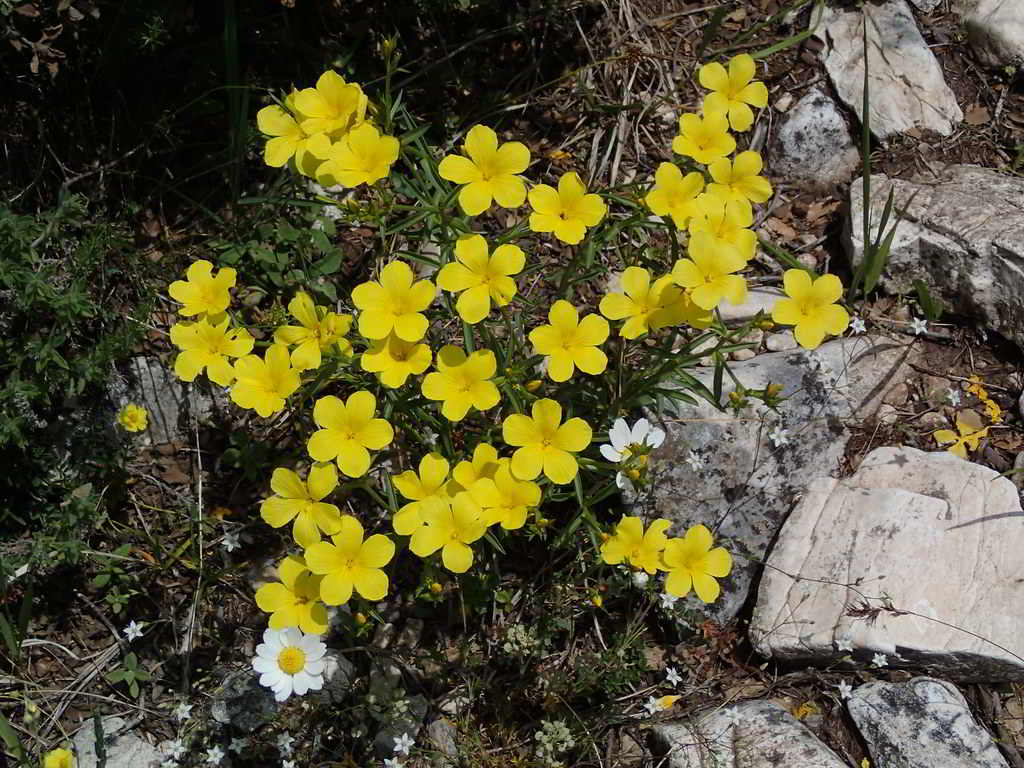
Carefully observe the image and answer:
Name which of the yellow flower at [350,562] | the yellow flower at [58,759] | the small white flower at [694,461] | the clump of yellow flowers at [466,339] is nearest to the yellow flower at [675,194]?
the clump of yellow flowers at [466,339]

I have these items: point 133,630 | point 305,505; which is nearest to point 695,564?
point 305,505

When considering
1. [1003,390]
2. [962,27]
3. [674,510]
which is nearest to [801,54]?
[962,27]

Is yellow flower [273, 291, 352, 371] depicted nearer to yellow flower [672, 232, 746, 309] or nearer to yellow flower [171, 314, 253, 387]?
yellow flower [171, 314, 253, 387]

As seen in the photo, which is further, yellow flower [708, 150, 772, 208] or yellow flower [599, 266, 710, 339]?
yellow flower [708, 150, 772, 208]

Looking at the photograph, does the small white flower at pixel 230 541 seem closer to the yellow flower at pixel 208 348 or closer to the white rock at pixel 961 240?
the yellow flower at pixel 208 348

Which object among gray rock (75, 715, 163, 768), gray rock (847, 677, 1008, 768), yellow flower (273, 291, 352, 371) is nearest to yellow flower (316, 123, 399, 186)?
yellow flower (273, 291, 352, 371)
